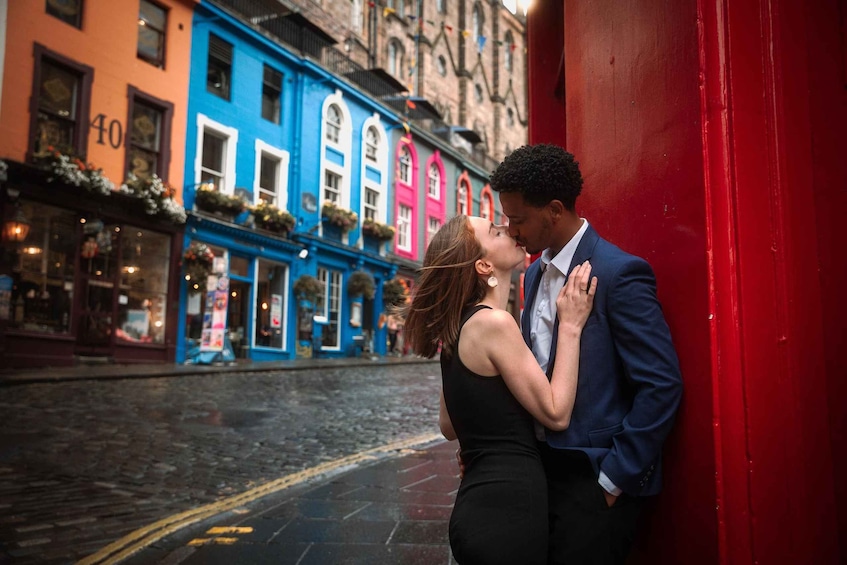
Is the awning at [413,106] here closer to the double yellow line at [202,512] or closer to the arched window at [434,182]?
the arched window at [434,182]

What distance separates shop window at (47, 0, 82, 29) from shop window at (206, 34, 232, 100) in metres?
3.87

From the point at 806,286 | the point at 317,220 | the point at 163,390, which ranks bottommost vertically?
the point at 163,390

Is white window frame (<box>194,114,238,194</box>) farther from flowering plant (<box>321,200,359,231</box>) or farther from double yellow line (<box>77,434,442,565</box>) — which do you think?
double yellow line (<box>77,434,442,565</box>)

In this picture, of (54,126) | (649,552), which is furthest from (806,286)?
(54,126)

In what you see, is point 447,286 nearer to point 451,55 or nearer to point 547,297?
point 547,297

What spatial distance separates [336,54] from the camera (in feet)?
77.9

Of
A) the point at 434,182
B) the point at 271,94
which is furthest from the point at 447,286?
the point at 434,182

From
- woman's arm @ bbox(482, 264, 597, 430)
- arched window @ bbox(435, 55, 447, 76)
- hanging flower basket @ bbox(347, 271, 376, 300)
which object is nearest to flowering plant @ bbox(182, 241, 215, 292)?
hanging flower basket @ bbox(347, 271, 376, 300)

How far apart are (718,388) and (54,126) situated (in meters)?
15.7

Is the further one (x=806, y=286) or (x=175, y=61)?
(x=175, y=61)

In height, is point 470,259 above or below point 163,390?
above

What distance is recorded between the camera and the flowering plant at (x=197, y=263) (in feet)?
53.6

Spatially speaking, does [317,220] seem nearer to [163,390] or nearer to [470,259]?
[163,390]

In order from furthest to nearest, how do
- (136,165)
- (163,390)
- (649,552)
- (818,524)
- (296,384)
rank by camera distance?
(136,165) → (296,384) → (163,390) → (649,552) → (818,524)
